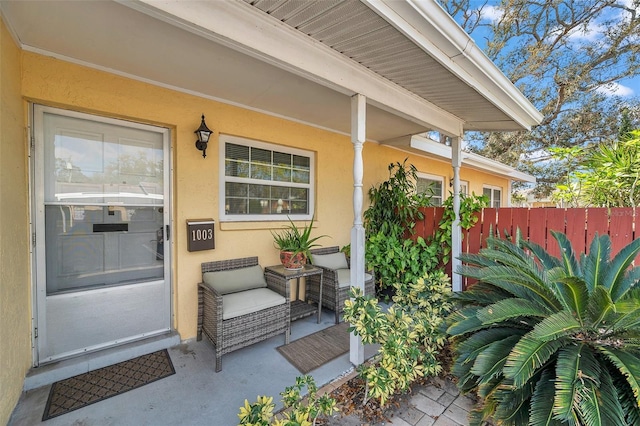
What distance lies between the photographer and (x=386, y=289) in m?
4.40

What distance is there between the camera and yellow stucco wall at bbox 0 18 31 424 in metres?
1.74

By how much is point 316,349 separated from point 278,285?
0.81 metres

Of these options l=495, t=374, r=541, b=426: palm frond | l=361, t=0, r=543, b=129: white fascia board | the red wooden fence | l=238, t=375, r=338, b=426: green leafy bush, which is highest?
l=361, t=0, r=543, b=129: white fascia board

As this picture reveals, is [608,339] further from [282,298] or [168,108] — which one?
[168,108]

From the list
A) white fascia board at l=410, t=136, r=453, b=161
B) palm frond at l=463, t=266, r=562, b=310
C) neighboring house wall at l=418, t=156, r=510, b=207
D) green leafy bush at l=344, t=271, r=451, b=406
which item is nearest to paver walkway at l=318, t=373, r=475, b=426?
green leafy bush at l=344, t=271, r=451, b=406

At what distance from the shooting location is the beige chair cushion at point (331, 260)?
3.86 m

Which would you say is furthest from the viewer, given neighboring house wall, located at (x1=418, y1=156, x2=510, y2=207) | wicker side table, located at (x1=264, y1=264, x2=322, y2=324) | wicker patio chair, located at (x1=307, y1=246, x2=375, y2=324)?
neighboring house wall, located at (x1=418, y1=156, x2=510, y2=207)

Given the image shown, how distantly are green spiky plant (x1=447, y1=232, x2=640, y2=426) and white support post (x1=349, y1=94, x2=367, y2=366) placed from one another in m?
0.89

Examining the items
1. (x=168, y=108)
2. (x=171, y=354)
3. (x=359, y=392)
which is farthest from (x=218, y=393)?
(x=168, y=108)

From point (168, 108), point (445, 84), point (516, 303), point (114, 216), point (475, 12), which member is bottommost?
point (516, 303)

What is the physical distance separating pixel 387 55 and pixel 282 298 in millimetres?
2584

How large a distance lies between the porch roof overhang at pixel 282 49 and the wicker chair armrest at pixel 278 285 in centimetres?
212

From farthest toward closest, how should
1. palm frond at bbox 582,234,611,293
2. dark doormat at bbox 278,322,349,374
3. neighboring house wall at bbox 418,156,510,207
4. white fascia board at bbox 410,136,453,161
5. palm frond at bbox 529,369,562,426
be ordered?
neighboring house wall at bbox 418,156,510,207
white fascia board at bbox 410,136,453,161
dark doormat at bbox 278,322,349,374
palm frond at bbox 582,234,611,293
palm frond at bbox 529,369,562,426

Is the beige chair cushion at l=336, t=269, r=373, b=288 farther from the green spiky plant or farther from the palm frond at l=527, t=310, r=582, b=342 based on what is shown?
the palm frond at l=527, t=310, r=582, b=342
